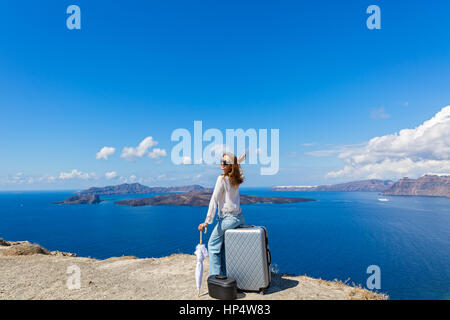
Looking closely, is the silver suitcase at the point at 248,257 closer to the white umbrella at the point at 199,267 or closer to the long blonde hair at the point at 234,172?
the white umbrella at the point at 199,267

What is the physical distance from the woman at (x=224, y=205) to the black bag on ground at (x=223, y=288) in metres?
0.48

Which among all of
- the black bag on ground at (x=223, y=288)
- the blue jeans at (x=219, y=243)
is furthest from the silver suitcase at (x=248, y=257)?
the black bag on ground at (x=223, y=288)

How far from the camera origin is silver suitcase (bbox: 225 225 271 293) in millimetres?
5418

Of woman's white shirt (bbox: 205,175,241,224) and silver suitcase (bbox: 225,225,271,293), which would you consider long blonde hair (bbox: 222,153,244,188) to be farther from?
silver suitcase (bbox: 225,225,271,293)

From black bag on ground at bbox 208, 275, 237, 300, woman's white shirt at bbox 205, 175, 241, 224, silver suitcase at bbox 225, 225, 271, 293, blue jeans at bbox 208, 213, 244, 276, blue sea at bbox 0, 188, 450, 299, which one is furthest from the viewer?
blue sea at bbox 0, 188, 450, 299

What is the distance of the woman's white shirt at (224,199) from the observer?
5535 millimetres

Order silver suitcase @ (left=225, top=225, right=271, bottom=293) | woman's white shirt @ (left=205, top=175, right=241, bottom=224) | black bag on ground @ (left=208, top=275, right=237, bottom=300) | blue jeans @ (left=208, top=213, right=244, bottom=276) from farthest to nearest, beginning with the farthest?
blue jeans @ (left=208, top=213, right=244, bottom=276) < woman's white shirt @ (left=205, top=175, right=241, bottom=224) < silver suitcase @ (left=225, top=225, right=271, bottom=293) < black bag on ground @ (left=208, top=275, right=237, bottom=300)

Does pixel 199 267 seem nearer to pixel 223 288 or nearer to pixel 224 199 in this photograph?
pixel 223 288

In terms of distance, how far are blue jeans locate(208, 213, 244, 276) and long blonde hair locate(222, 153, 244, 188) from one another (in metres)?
0.83

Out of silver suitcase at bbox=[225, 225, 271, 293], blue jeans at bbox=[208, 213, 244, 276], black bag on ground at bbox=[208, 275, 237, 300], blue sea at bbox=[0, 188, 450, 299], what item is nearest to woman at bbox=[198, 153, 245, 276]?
blue jeans at bbox=[208, 213, 244, 276]

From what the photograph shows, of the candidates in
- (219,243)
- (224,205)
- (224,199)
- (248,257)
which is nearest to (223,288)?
(248,257)

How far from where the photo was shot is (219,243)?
575 cm
